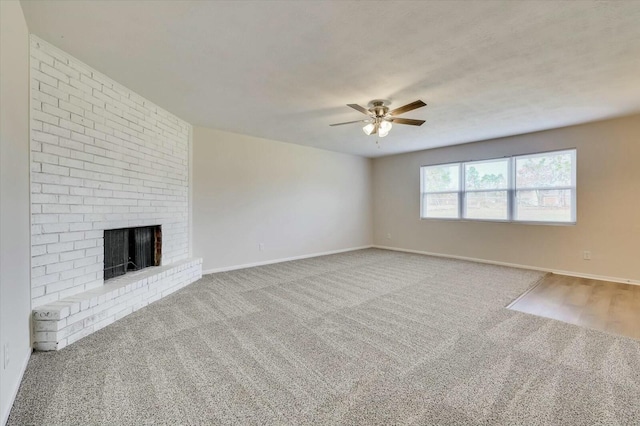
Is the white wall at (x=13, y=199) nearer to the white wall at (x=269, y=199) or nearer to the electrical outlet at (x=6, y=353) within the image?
the electrical outlet at (x=6, y=353)

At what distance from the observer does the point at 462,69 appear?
2674 millimetres

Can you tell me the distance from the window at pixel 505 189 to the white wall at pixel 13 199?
6.57 meters

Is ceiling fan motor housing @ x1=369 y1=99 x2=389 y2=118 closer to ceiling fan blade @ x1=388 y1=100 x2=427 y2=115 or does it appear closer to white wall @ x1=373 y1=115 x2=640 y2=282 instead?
ceiling fan blade @ x1=388 y1=100 x2=427 y2=115

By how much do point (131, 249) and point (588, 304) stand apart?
18.7 feet

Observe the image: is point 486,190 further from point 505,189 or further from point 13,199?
point 13,199

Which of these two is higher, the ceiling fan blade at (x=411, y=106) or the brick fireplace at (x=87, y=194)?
the ceiling fan blade at (x=411, y=106)

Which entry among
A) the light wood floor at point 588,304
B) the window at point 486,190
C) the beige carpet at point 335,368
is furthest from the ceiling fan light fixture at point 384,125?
the window at point 486,190

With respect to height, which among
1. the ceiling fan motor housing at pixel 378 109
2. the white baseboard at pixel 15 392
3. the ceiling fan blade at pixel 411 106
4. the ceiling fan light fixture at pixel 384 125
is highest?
the ceiling fan motor housing at pixel 378 109

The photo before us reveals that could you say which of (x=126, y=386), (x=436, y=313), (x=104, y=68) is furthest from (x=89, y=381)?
(x=436, y=313)

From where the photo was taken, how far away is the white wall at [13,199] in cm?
158

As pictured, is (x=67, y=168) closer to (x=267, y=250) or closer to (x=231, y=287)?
(x=231, y=287)

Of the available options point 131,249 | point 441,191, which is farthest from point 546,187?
point 131,249

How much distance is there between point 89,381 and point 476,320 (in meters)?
3.30

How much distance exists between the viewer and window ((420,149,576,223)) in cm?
479
